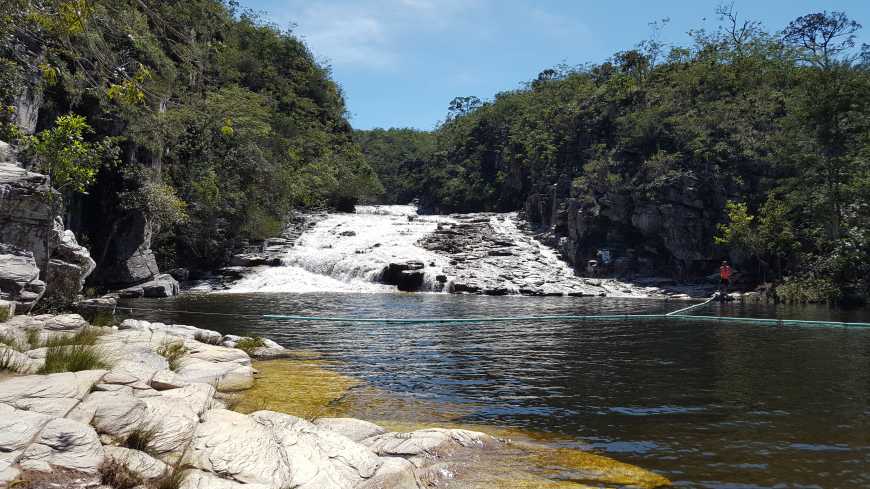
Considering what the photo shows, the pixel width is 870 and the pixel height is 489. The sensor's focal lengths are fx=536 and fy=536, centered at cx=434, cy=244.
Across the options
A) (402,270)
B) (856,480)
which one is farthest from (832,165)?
Result: (856,480)

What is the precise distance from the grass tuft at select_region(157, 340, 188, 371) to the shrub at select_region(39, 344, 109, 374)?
1901mm

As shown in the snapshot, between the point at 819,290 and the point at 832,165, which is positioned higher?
the point at 832,165

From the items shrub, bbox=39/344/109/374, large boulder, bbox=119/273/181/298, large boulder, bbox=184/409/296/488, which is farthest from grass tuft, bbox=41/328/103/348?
large boulder, bbox=119/273/181/298

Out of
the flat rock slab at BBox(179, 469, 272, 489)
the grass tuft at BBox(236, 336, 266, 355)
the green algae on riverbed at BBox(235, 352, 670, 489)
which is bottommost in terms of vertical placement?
the green algae on riverbed at BBox(235, 352, 670, 489)

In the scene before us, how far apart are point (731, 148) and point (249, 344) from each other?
3307 centimetres

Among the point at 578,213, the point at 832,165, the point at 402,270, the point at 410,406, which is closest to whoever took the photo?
the point at 410,406

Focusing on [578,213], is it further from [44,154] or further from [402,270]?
[44,154]

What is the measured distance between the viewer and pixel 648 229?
3431 centimetres

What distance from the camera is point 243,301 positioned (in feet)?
76.4

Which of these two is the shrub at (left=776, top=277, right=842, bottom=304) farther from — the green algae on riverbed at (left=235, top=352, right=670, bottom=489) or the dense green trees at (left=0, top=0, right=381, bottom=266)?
the dense green trees at (left=0, top=0, right=381, bottom=266)

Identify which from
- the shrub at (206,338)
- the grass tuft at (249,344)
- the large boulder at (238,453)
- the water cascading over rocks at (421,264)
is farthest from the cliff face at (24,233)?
the water cascading over rocks at (421,264)

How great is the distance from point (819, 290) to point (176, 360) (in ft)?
89.5

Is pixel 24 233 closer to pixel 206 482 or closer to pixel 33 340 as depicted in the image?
pixel 33 340

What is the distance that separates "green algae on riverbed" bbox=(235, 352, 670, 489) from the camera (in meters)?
5.16
